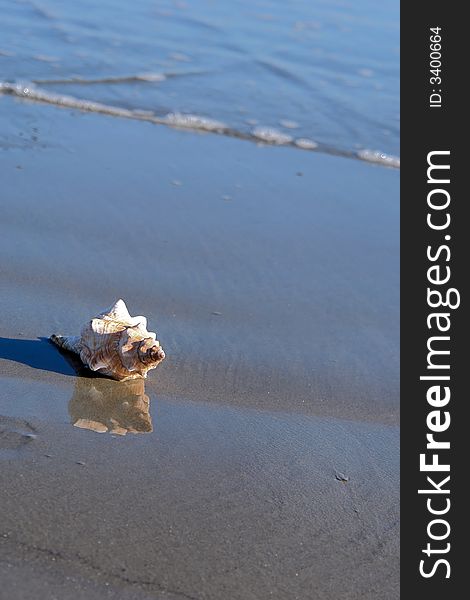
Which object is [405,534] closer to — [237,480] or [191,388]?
[237,480]

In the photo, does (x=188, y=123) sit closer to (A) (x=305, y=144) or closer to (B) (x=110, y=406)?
(A) (x=305, y=144)

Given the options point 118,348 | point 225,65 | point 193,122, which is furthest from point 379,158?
point 118,348

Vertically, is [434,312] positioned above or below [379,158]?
below

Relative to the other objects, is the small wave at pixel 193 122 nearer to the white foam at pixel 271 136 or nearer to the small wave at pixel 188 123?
the small wave at pixel 188 123

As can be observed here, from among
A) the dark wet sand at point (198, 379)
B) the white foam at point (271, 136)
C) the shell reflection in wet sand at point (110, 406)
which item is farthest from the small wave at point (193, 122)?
the shell reflection in wet sand at point (110, 406)

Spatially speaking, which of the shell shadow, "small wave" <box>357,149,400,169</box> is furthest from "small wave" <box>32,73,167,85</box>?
the shell shadow

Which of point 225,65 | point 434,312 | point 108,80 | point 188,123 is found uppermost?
point 225,65
